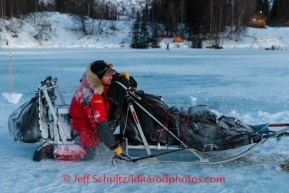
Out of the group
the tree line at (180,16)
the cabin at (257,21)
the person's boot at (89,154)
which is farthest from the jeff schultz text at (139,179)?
the cabin at (257,21)

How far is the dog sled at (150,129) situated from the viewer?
358 centimetres

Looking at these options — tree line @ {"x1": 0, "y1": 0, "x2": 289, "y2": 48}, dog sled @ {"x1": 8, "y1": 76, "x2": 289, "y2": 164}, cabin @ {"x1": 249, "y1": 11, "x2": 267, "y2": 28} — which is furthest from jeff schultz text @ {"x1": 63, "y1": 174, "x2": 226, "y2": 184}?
cabin @ {"x1": 249, "y1": 11, "x2": 267, "y2": 28}

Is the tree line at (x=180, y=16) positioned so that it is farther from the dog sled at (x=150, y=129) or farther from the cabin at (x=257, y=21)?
the dog sled at (x=150, y=129)

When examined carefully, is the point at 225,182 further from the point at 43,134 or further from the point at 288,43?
the point at 288,43

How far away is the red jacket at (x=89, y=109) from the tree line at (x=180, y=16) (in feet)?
122

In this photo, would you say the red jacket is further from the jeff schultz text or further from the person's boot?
the jeff schultz text

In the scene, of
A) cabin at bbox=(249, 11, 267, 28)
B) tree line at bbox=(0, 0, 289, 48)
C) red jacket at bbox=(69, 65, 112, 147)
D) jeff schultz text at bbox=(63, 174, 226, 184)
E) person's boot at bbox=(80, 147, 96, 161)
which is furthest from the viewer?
cabin at bbox=(249, 11, 267, 28)

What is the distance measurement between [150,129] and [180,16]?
147 ft

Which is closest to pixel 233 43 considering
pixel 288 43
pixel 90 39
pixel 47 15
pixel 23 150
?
pixel 288 43

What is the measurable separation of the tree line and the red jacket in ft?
122

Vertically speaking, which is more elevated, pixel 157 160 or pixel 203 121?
pixel 203 121

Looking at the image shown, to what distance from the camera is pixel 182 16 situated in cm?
4566

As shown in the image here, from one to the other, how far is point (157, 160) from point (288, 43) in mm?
39974

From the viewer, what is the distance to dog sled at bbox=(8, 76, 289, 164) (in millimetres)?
3584
